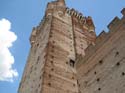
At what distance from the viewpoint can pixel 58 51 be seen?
55.5ft

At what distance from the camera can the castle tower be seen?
14552mm

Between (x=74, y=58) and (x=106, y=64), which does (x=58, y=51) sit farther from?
(x=106, y=64)

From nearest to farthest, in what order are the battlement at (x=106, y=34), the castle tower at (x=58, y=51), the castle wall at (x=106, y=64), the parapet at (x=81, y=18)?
1. the castle wall at (x=106, y=64)
2. the battlement at (x=106, y=34)
3. the castle tower at (x=58, y=51)
4. the parapet at (x=81, y=18)

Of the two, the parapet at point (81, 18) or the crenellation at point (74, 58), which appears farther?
the parapet at point (81, 18)

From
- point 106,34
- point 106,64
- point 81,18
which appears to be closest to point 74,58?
point 106,34

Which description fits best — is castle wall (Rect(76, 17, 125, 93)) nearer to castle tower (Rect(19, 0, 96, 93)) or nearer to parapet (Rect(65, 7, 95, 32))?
castle tower (Rect(19, 0, 96, 93))

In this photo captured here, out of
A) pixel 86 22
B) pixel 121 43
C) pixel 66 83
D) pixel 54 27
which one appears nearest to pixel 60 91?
pixel 66 83

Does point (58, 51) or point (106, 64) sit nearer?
point (106, 64)

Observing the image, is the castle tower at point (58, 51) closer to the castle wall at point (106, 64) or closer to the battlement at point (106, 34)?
the castle wall at point (106, 64)

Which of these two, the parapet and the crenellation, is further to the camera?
the parapet

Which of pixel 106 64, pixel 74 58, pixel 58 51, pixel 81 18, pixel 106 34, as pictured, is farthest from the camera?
pixel 81 18

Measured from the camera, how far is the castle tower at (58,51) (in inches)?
573

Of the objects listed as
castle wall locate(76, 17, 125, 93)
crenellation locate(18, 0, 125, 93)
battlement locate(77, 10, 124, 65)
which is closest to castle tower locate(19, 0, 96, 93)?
crenellation locate(18, 0, 125, 93)

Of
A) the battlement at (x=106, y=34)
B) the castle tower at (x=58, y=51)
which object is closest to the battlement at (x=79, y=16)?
the castle tower at (x=58, y=51)
